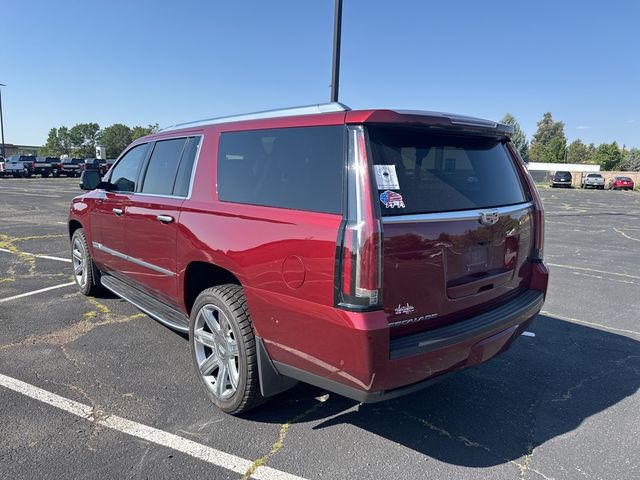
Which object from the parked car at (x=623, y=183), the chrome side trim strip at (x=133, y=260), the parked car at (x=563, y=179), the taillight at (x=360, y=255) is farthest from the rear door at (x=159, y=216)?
the parked car at (x=623, y=183)

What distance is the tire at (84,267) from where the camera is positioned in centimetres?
539

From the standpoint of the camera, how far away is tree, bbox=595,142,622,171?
274 ft

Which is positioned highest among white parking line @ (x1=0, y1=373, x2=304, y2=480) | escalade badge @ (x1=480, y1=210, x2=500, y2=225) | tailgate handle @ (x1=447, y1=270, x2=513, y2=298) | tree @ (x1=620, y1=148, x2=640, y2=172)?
tree @ (x1=620, y1=148, x2=640, y2=172)

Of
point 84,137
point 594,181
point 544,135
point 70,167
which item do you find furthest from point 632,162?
point 84,137

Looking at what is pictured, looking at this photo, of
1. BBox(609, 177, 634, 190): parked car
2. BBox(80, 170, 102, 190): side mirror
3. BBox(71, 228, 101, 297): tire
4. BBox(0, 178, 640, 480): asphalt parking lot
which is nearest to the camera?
BBox(0, 178, 640, 480): asphalt parking lot

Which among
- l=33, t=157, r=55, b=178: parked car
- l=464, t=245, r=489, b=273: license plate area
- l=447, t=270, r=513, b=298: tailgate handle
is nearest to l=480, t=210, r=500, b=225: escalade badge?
l=464, t=245, r=489, b=273: license plate area

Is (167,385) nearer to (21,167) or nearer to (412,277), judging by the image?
(412,277)

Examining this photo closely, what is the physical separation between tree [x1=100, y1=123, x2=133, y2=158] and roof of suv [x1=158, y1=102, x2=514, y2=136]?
4565 inches

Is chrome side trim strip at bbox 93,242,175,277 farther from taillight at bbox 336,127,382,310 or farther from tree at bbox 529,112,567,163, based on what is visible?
tree at bbox 529,112,567,163

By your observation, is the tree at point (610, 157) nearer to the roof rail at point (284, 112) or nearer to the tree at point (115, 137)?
the roof rail at point (284, 112)

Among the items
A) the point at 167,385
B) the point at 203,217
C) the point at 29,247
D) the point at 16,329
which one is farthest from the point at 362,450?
the point at 29,247

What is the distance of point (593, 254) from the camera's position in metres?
9.41

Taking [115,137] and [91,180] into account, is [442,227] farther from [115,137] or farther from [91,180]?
[115,137]

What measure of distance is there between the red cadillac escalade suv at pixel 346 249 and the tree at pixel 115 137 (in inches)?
4553
